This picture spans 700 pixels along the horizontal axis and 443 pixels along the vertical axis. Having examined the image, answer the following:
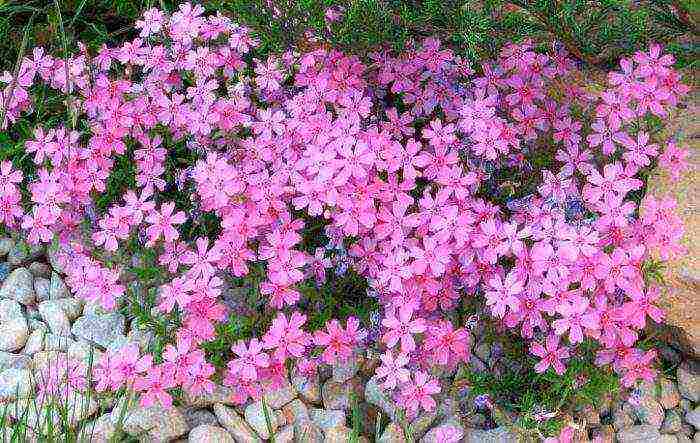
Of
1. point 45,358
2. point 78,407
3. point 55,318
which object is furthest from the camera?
point 55,318

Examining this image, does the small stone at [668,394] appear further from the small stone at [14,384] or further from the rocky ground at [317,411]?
the small stone at [14,384]

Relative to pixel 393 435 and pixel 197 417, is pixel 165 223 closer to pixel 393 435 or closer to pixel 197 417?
pixel 197 417

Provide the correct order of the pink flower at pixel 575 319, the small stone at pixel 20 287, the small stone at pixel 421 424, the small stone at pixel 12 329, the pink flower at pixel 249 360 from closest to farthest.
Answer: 1. the pink flower at pixel 575 319
2. the pink flower at pixel 249 360
3. the small stone at pixel 421 424
4. the small stone at pixel 12 329
5. the small stone at pixel 20 287

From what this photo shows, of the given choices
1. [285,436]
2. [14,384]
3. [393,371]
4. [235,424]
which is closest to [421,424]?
[393,371]

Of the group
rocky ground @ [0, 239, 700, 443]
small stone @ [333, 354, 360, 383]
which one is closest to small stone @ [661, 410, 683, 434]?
Result: rocky ground @ [0, 239, 700, 443]

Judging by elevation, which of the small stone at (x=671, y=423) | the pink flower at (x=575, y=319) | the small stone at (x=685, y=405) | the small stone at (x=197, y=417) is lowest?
the small stone at (x=197, y=417)

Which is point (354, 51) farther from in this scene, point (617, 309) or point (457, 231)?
point (617, 309)

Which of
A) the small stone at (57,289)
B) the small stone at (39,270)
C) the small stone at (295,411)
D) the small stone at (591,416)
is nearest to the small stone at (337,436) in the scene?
the small stone at (295,411)

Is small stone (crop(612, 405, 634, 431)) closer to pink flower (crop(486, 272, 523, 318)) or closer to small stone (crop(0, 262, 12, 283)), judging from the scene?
pink flower (crop(486, 272, 523, 318))
